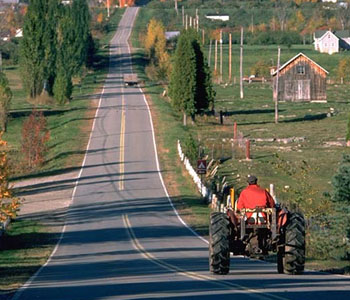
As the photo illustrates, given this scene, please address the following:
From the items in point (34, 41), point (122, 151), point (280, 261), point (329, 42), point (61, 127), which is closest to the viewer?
point (280, 261)

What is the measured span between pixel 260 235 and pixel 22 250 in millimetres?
16275

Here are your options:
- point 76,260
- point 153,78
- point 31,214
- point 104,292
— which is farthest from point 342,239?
point 153,78

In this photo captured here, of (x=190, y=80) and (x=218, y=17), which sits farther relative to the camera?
(x=218, y=17)

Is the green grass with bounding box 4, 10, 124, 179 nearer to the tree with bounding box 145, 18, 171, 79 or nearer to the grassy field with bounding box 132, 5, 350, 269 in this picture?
the grassy field with bounding box 132, 5, 350, 269

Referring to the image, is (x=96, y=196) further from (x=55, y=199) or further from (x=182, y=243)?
(x=182, y=243)

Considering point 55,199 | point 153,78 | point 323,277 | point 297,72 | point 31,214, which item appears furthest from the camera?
point 153,78

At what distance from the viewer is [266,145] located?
64375 millimetres

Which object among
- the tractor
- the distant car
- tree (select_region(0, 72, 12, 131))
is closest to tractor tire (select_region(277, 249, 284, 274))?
the tractor

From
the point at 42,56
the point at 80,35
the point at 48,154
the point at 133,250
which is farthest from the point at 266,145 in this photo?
the point at 80,35

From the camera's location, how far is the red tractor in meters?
17.9

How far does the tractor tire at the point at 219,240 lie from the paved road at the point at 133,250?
34 centimetres

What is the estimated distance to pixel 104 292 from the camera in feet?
56.6

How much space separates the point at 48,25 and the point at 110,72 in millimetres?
31936

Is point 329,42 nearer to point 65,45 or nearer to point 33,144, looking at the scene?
point 65,45
